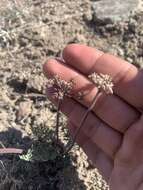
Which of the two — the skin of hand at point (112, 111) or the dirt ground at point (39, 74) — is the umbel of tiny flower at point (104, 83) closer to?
the skin of hand at point (112, 111)

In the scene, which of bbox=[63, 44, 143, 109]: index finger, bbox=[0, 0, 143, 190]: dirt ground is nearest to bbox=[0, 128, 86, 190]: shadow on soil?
bbox=[0, 0, 143, 190]: dirt ground

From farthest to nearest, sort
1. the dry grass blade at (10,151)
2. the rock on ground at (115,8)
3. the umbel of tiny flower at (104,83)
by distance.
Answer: the rock on ground at (115,8) < the dry grass blade at (10,151) < the umbel of tiny flower at (104,83)

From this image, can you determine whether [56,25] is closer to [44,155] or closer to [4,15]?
[4,15]

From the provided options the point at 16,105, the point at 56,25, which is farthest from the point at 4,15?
the point at 16,105

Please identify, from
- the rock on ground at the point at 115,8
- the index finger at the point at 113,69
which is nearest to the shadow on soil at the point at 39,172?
the index finger at the point at 113,69

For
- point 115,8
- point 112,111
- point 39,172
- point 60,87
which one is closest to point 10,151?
point 39,172

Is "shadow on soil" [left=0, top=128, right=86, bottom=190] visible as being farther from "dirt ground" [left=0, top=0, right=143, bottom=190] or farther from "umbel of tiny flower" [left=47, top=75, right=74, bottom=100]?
"umbel of tiny flower" [left=47, top=75, right=74, bottom=100]
